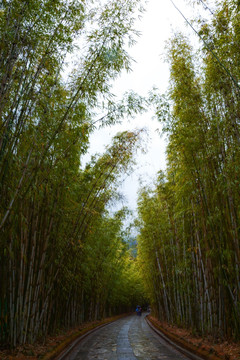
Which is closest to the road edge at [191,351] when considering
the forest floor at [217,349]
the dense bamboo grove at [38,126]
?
the forest floor at [217,349]

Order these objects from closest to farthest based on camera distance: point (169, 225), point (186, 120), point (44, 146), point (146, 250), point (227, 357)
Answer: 1. point (227, 357)
2. point (44, 146)
3. point (186, 120)
4. point (169, 225)
5. point (146, 250)

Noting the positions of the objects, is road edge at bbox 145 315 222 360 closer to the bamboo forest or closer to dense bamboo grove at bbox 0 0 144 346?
the bamboo forest

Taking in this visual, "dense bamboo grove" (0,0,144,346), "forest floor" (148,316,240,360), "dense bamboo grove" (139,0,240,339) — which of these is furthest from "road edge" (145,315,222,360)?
"dense bamboo grove" (0,0,144,346)

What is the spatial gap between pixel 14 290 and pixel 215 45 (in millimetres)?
4312

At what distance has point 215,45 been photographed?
403cm

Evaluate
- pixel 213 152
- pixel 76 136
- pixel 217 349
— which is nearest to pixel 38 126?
pixel 76 136

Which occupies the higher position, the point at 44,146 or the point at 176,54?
the point at 176,54

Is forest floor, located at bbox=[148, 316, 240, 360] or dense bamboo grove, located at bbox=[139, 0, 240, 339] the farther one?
dense bamboo grove, located at bbox=[139, 0, 240, 339]

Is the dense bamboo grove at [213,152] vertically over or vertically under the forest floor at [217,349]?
over

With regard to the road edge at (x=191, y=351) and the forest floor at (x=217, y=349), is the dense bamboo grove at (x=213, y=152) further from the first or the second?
the road edge at (x=191, y=351)

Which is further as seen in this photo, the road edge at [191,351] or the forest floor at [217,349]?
the road edge at [191,351]

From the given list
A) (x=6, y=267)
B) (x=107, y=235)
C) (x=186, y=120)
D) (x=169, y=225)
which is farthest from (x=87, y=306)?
(x=186, y=120)

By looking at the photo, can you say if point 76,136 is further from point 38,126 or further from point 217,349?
point 217,349

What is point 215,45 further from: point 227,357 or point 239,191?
point 227,357
